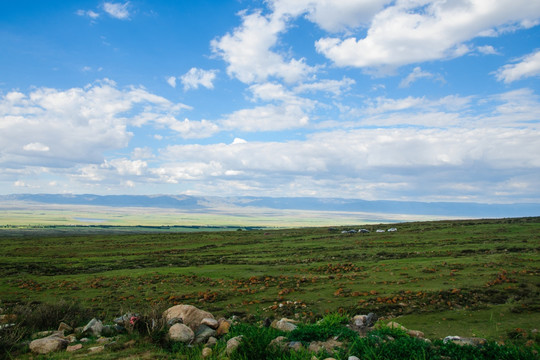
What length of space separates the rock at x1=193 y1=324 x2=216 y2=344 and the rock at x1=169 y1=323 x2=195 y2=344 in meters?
0.18

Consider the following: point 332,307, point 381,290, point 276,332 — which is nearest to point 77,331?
point 276,332

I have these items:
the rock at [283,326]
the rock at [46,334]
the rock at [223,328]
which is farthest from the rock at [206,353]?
the rock at [46,334]


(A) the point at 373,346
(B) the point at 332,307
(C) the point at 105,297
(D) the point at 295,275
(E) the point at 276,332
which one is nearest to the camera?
(A) the point at 373,346

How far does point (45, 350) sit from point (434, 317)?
1503cm

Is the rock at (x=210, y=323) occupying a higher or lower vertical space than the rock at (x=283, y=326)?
higher

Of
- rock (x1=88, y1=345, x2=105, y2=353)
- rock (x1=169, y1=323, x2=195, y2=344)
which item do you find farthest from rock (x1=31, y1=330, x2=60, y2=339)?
rock (x1=169, y1=323, x2=195, y2=344)

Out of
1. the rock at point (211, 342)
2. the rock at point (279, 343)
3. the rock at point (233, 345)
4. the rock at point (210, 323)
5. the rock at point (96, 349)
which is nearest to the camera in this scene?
the rock at point (233, 345)

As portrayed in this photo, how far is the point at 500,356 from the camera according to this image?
791cm

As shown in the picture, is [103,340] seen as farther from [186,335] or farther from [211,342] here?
[211,342]

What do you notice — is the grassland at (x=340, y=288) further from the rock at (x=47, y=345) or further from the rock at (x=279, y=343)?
the rock at (x=279, y=343)

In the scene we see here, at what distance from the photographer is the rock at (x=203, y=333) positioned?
1032cm

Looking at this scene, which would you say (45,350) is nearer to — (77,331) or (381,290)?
(77,331)

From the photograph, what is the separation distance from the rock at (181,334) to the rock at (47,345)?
3.30 meters

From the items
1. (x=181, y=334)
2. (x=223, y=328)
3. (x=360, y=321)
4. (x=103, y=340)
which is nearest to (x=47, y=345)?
(x=103, y=340)
